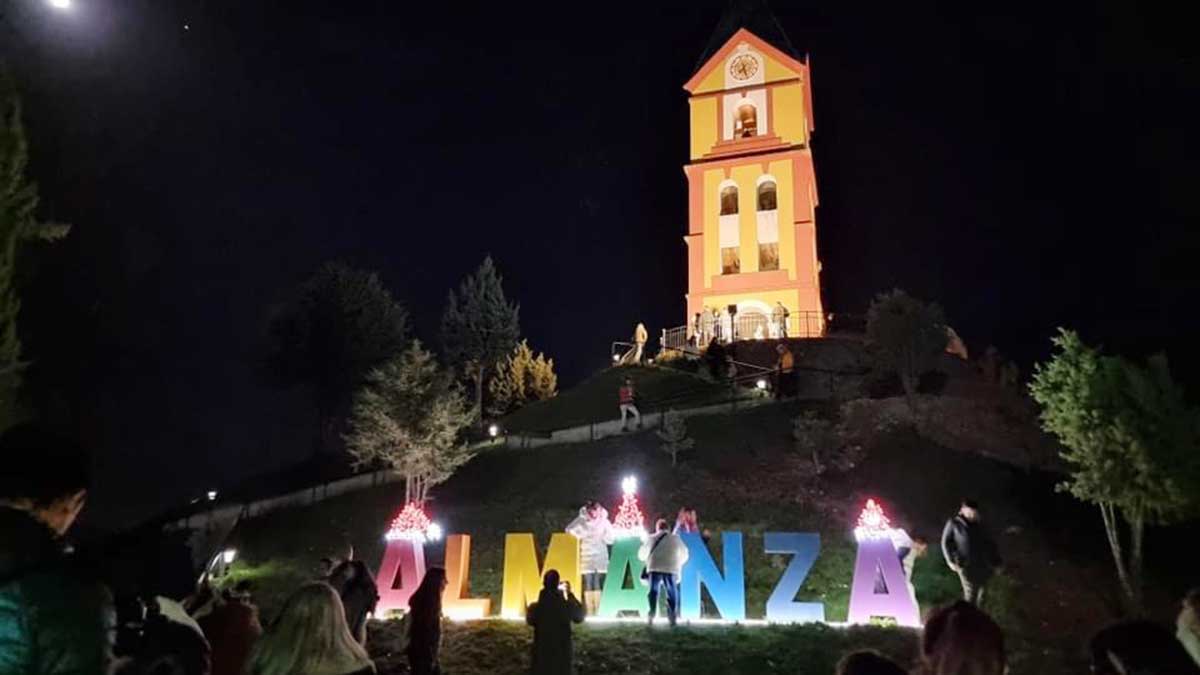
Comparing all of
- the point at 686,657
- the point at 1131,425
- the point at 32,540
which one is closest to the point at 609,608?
the point at 686,657

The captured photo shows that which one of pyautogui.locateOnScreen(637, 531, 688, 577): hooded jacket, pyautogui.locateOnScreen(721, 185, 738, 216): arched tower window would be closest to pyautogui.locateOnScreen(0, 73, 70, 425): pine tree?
pyautogui.locateOnScreen(637, 531, 688, 577): hooded jacket

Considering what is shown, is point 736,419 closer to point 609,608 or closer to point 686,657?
point 609,608

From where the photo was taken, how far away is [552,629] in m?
9.10

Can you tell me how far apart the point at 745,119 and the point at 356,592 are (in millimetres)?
44803

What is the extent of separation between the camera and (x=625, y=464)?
26.9m

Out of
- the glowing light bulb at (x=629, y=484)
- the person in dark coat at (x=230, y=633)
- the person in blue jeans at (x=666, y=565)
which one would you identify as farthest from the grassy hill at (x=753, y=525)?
the person in dark coat at (x=230, y=633)

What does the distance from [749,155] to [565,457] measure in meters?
26.1

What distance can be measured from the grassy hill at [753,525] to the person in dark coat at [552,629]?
3515 millimetres

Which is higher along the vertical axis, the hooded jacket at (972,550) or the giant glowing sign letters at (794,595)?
the hooded jacket at (972,550)

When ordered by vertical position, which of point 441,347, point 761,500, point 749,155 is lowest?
point 761,500

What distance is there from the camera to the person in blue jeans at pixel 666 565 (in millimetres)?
13992

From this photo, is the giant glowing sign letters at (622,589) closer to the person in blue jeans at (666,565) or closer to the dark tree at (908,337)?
the person in blue jeans at (666,565)

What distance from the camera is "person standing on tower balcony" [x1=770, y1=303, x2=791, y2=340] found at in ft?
135

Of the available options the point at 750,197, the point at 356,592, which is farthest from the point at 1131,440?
the point at 750,197
